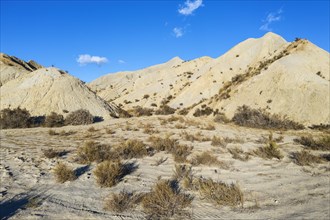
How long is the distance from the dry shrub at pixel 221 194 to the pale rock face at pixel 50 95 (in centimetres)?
1869

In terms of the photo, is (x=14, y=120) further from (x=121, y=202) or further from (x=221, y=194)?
(x=221, y=194)

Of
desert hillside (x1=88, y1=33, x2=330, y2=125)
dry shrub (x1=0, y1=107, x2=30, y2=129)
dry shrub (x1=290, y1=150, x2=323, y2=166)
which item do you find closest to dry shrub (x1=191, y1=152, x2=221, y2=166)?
dry shrub (x1=290, y1=150, x2=323, y2=166)

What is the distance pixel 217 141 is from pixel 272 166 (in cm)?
367

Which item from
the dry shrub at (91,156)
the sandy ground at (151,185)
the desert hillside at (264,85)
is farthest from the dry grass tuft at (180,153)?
the desert hillside at (264,85)

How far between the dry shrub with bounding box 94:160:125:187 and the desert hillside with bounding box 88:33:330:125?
16513 millimetres

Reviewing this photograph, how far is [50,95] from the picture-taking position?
79.7 ft

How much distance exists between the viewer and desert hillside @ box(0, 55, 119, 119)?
907 inches

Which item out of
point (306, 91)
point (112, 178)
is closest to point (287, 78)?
point (306, 91)

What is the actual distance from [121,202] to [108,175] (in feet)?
4.41

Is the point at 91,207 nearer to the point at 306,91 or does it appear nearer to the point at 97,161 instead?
the point at 97,161

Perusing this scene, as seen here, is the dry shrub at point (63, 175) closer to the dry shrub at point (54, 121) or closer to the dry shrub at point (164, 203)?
the dry shrub at point (164, 203)

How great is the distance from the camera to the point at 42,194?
6.05 meters

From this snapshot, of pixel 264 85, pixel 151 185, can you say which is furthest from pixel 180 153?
pixel 264 85

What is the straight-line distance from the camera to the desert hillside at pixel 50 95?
23047mm
